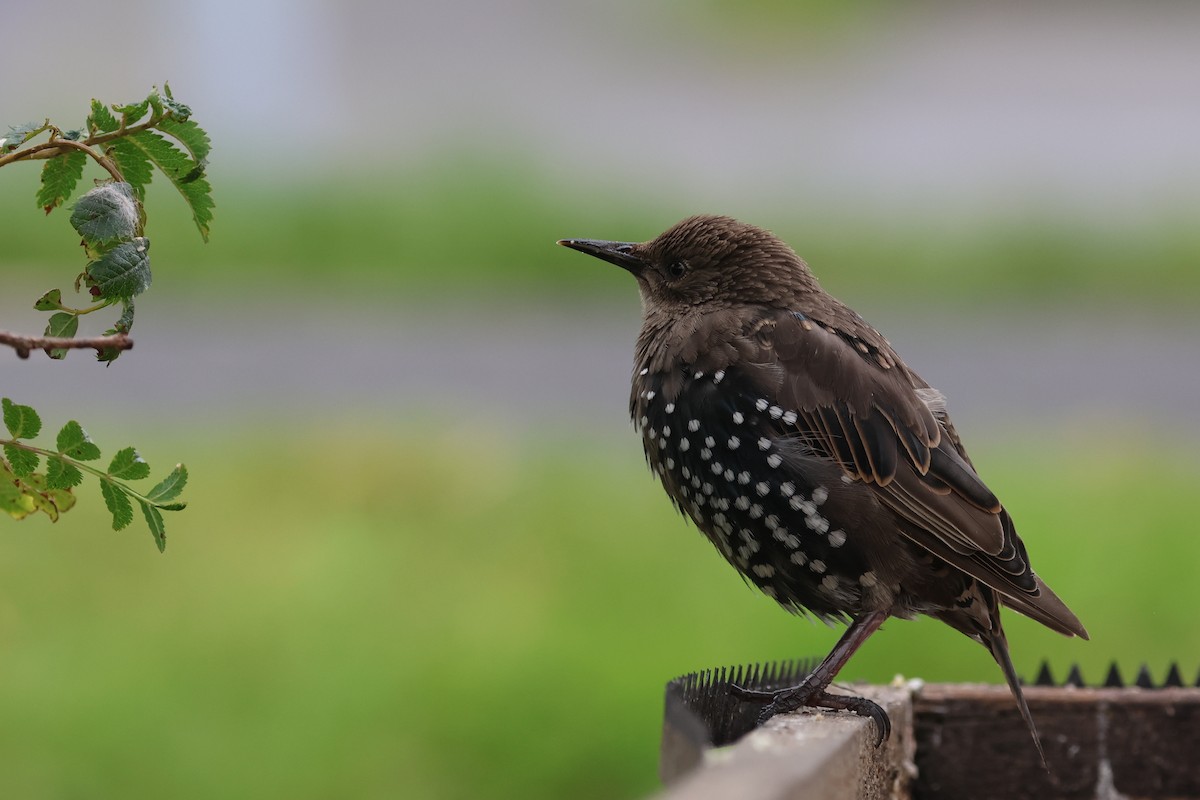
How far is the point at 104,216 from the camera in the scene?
1767 millimetres

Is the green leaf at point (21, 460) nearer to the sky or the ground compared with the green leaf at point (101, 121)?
nearer to the ground

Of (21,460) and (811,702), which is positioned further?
(811,702)

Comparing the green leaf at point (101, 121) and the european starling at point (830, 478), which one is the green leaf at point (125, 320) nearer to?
the green leaf at point (101, 121)

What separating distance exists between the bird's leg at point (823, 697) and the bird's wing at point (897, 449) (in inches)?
9.9

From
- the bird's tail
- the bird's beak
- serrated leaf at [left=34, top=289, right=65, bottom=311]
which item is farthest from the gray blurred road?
serrated leaf at [left=34, top=289, right=65, bottom=311]

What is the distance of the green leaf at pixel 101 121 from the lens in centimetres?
178

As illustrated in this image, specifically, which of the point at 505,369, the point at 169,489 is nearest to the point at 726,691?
the point at 169,489

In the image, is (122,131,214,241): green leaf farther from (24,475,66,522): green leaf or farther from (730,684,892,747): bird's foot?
(730,684,892,747): bird's foot

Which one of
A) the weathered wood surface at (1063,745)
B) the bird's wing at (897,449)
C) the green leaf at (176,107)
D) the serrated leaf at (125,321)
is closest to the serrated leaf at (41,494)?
the serrated leaf at (125,321)

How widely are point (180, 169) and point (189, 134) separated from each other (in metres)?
0.06

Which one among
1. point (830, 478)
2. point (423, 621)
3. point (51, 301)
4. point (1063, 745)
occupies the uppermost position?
point (51, 301)

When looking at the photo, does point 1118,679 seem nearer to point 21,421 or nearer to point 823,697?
point 823,697

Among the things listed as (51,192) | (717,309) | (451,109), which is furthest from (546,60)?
(51,192)

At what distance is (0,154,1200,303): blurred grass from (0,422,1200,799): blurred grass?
4057mm
